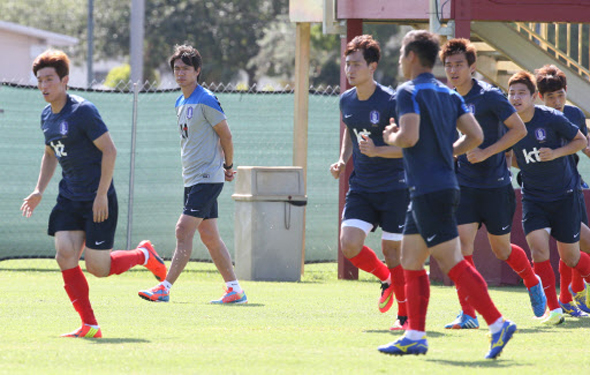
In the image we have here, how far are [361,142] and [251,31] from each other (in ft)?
182

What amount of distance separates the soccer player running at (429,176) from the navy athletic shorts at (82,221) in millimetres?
2074

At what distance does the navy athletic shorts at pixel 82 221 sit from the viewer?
7.39 metres

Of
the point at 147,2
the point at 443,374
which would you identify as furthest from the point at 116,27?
the point at 443,374

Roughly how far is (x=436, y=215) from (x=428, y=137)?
0.43 m

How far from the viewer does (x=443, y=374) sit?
580cm

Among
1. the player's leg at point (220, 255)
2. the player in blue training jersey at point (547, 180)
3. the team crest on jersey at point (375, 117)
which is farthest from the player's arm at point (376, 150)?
the player's leg at point (220, 255)

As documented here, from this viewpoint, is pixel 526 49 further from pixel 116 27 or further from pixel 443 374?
pixel 116 27

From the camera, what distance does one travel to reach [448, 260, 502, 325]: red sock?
20.7 feet

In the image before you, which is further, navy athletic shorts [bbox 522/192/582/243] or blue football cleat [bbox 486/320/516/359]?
navy athletic shorts [bbox 522/192/582/243]

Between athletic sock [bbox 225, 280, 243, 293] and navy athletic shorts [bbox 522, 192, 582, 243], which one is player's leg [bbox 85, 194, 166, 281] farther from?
navy athletic shorts [bbox 522, 192, 582, 243]

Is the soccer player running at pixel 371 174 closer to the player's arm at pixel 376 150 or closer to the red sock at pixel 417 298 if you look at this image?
the player's arm at pixel 376 150

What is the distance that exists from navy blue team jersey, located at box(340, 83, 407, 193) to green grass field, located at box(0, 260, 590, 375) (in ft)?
3.32

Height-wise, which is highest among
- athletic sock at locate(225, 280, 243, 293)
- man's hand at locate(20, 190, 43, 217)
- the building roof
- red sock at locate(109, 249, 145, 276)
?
the building roof

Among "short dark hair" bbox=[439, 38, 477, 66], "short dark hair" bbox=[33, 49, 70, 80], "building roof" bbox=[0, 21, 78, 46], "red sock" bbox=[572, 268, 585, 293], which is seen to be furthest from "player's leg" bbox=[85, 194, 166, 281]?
"building roof" bbox=[0, 21, 78, 46]
